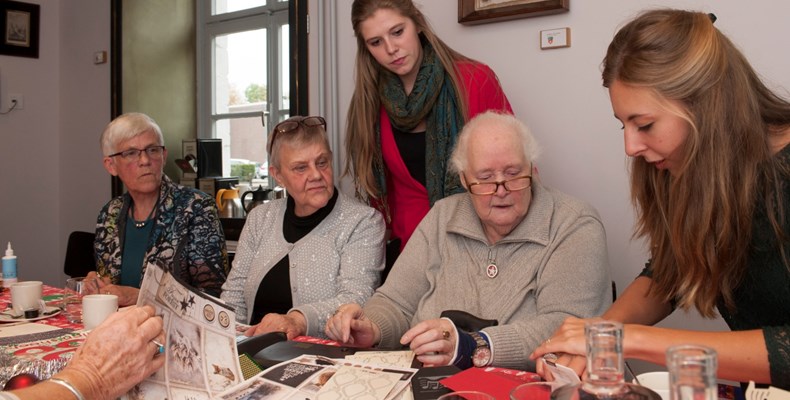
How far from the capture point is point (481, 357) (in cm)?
155

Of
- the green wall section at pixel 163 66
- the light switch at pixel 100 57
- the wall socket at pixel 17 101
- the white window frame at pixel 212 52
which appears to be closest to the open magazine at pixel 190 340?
the white window frame at pixel 212 52

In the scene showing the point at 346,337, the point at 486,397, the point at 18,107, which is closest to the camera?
the point at 486,397

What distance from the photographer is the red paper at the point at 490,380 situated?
1.18 m

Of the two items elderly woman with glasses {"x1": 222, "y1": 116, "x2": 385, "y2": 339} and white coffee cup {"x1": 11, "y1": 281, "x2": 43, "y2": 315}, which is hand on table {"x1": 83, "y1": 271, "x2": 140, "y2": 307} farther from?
elderly woman with glasses {"x1": 222, "y1": 116, "x2": 385, "y2": 339}

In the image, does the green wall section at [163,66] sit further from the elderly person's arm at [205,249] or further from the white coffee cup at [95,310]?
the white coffee cup at [95,310]

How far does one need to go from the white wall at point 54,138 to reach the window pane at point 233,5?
0.77 metres

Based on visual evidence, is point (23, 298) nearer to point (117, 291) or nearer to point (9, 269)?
point (117, 291)

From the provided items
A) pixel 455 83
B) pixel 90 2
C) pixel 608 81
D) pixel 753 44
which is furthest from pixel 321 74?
pixel 90 2

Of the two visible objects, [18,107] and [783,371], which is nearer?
[783,371]

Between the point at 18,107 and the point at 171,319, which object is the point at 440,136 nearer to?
the point at 171,319

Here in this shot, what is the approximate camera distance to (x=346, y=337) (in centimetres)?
167

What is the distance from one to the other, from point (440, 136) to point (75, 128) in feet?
12.2

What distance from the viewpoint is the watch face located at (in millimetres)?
1528

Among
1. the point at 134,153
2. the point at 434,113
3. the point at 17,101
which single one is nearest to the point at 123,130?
the point at 134,153
